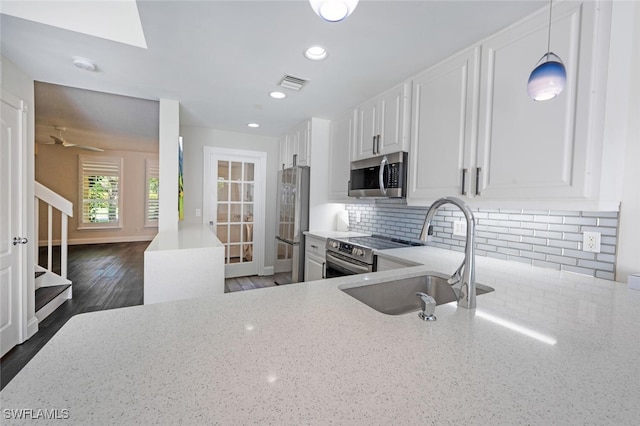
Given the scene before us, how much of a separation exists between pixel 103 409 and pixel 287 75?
2266 millimetres

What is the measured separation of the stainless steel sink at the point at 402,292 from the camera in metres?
1.28

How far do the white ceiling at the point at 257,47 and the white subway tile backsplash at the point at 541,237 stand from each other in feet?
3.04

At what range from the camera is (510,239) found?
5.90 feet

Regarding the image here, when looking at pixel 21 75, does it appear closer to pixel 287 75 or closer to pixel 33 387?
pixel 287 75

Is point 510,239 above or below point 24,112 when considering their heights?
below

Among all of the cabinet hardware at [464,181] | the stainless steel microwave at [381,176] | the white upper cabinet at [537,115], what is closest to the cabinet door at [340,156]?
the stainless steel microwave at [381,176]

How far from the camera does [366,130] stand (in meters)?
2.70

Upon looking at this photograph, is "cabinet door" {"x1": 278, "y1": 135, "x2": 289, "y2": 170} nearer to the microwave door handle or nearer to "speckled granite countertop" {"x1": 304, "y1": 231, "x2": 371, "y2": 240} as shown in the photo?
"speckled granite countertop" {"x1": 304, "y1": 231, "x2": 371, "y2": 240}

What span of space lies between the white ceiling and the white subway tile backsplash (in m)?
0.93

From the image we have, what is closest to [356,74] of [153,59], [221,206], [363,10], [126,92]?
[363,10]

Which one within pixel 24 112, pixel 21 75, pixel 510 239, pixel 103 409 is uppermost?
pixel 21 75

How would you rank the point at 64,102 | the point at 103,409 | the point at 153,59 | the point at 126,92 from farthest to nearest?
the point at 64,102, the point at 126,92, the point at 153,59, the point at 103,409

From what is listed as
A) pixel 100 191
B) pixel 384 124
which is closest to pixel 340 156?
pixel 384 124

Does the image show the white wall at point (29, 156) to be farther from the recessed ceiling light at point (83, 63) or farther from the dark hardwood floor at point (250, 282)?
the dark hardwood floor at point (250, 282)
